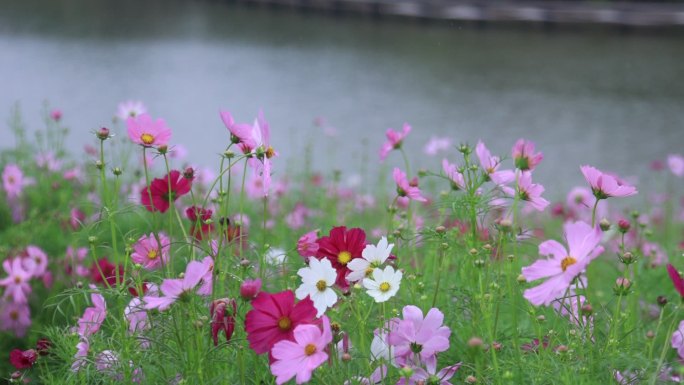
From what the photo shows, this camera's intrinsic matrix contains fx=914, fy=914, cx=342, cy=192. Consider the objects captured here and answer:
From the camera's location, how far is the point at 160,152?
1.05m

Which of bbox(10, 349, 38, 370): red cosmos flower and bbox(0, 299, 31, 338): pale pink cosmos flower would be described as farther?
bbox(0, 299, 31, 338): pale pink cosmos flower

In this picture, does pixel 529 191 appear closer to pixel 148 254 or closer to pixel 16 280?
pixel 148 254

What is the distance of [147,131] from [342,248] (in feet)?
0.90

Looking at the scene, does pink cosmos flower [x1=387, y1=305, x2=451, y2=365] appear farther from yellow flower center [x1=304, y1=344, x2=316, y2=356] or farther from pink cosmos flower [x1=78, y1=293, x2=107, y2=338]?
pink cosmos flower [x1=78, y1=293, x2=107, y2=338]

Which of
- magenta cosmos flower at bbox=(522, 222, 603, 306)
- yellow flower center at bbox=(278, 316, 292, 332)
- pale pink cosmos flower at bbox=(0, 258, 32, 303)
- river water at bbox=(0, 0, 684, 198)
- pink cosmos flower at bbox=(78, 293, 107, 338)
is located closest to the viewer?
magenta cosmos flower at bbox=(522, 222, 603, 306)

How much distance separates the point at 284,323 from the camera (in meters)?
0.93

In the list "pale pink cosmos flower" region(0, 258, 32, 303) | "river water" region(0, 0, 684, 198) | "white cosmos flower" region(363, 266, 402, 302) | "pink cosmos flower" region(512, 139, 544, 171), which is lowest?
"river water" region(0, 0, 684, 198)

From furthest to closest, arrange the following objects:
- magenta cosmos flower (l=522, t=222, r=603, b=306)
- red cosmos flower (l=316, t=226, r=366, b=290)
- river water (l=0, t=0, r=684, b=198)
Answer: river water (l=0, t=0, r=684, b=198) < red cosmos flower (l=316, t=226, r=366, b=290) < magenta cosmos flower (l=522, t=222, r=603, b=306)

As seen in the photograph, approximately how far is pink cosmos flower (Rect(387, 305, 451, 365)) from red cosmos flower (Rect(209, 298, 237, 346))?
6.7 inches

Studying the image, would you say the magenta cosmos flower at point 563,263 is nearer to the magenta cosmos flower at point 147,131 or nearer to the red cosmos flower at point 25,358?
the magenta cosmos flower at point 147,131

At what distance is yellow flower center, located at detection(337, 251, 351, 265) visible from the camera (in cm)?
103

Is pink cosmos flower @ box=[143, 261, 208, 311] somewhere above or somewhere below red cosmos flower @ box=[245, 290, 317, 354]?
above

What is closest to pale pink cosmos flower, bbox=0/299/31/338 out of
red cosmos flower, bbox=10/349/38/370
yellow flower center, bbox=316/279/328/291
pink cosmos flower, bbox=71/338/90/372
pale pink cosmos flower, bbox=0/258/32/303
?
pale pink cosmos flower, bbox=0/258/32/303

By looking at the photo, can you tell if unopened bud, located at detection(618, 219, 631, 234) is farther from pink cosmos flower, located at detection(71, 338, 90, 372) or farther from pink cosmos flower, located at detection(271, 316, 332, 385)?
pink cosmos flower, located at detection(71, 338, 90, 372)
